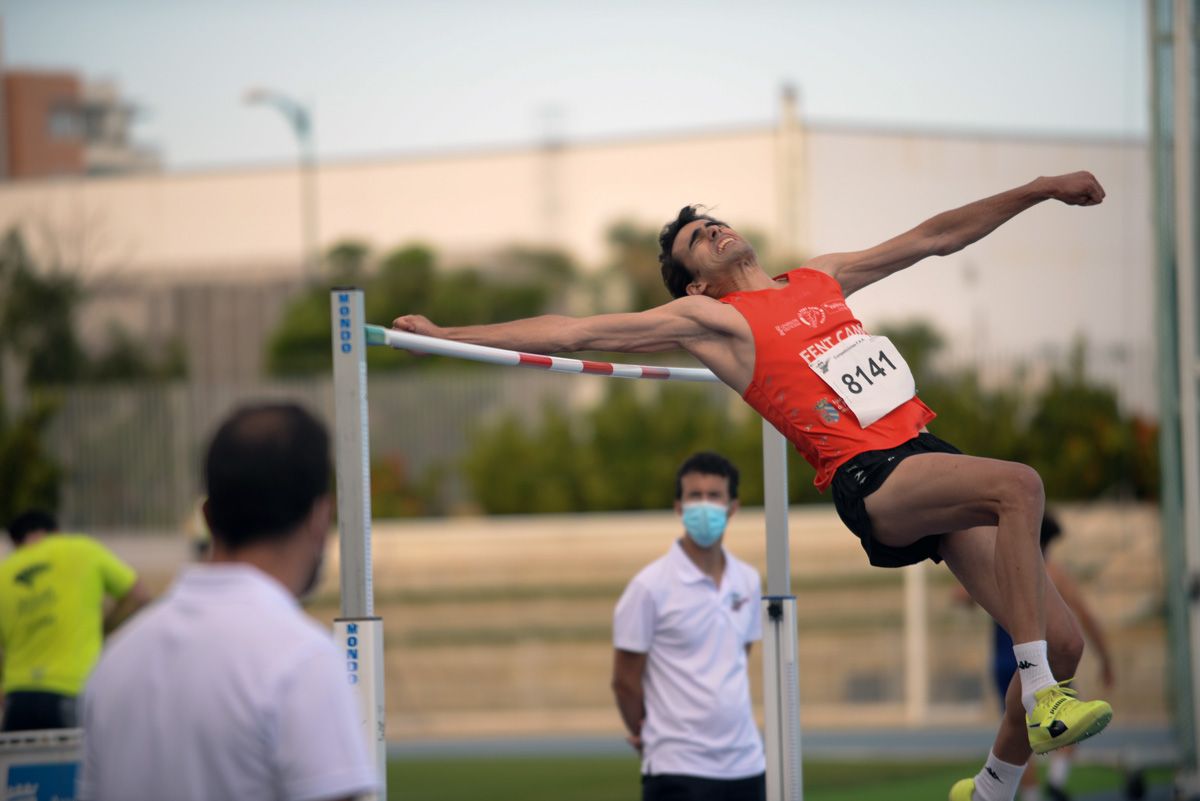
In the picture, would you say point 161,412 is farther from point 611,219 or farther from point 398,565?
point 611,219

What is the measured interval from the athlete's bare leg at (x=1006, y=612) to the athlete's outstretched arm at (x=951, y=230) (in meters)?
0.93

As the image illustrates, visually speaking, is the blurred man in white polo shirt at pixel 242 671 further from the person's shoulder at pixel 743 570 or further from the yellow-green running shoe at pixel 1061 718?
the person's shoulder at pixel 743 570

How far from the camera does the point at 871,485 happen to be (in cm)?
437

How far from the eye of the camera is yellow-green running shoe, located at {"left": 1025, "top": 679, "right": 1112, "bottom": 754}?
3979 mm

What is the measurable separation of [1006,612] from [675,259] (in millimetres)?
1530

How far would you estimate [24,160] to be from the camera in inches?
1896

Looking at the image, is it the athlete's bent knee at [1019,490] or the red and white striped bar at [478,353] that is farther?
the athlete's bent knee at [1019,490]

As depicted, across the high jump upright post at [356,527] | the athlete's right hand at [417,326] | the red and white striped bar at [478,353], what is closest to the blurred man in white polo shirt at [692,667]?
the red and white striped bar at [478,353]

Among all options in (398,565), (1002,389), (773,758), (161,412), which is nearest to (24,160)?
(161,412)

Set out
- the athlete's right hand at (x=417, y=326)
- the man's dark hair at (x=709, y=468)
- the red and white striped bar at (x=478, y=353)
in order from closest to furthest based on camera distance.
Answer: the red and white striped bar at (x=478, y=353) < the athlete's right hand at (x=417, y=326) < the man's dark hair at (x=709, y=468)

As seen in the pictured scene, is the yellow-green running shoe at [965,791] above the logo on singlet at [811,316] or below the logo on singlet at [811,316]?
below

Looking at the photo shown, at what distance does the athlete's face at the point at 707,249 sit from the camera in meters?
4.80

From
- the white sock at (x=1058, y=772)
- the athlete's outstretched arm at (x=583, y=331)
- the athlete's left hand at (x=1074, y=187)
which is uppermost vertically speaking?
the athlete's left hand at (x=1074, y=187)

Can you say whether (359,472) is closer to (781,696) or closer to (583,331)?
(583,331)
